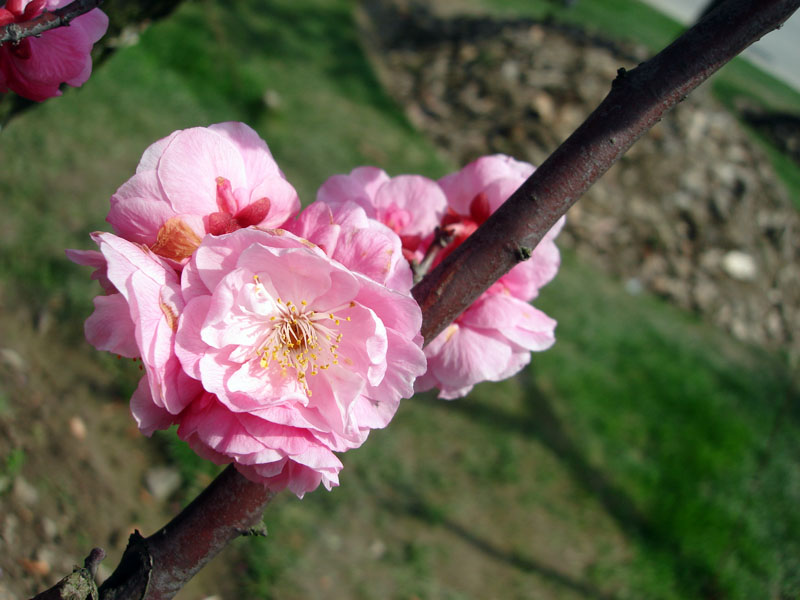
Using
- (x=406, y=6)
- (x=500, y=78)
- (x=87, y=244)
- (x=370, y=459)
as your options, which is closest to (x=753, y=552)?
(x=370, y=459)

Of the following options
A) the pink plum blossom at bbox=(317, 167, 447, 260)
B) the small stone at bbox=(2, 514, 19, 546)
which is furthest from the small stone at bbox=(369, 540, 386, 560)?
the pink plum blossom at bbox=(317, 167, 447, 260)

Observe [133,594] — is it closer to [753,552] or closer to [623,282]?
[753,552]

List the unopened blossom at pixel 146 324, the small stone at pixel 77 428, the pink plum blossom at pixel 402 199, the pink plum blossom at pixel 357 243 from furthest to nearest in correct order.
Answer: the small stone at pixel 77 428
the pink plum blossom at pixel 402 199
the pink plum blossom at pixel 357 243
the unopened blossom at pixel 146 324

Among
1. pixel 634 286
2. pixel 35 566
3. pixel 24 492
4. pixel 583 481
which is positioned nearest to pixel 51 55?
pixel 35 566

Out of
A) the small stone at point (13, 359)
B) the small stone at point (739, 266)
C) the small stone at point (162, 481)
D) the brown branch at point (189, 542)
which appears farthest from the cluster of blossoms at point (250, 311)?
the small stone at point (739, 266)

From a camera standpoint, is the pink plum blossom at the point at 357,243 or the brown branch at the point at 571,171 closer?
the pink plum blossom at the point at 357,243

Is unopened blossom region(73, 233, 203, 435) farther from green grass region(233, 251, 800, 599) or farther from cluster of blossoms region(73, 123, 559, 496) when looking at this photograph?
green grass region(233, 251, 800, 599)

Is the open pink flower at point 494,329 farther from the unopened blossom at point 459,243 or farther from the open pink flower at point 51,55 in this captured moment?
the open pink flower at point 51,55
